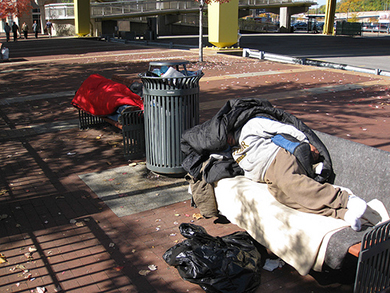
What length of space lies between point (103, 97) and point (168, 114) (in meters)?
2.17

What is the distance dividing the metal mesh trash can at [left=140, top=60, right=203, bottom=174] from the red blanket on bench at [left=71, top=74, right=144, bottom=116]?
131 cm

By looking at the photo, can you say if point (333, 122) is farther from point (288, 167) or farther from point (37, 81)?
point (37, 81)

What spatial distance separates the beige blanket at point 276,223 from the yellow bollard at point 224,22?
57.2 feet

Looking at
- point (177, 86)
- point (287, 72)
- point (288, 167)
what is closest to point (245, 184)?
point (288, 167)

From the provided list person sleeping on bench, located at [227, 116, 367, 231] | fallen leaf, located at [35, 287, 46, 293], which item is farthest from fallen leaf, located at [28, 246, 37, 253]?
person sleeping on bench, located at [227, 116, 367, 231]

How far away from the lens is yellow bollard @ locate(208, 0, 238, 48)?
20125mm

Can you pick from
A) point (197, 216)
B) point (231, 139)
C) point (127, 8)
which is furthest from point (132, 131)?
point (127, 8)

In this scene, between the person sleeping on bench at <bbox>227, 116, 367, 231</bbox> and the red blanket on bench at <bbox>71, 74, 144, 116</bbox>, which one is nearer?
the person sleeping on bench at <bbox>227, 116, 367, 231</bbox>

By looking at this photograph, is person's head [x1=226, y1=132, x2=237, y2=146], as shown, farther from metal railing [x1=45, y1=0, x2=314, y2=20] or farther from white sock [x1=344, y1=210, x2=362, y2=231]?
metal railing [x1=45, y1=0, x2=314, y2=20]

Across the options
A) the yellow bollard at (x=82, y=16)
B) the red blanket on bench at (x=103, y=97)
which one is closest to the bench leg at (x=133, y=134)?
the red blanket on bench at (x=103, y=97)

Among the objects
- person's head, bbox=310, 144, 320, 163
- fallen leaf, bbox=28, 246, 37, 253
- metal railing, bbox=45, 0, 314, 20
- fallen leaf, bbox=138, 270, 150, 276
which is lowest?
fallen leaf, bbox=138, 270, 150, 276

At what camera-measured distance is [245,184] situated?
156 inches

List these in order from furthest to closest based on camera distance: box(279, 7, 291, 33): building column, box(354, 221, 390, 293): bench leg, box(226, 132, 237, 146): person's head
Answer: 1. box(279, 7, 291, 33): building column
2. box(226, 132, 237, 146): person's head
3. box(354, 221, 390, 293): bench leg

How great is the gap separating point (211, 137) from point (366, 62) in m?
A: 17.7
